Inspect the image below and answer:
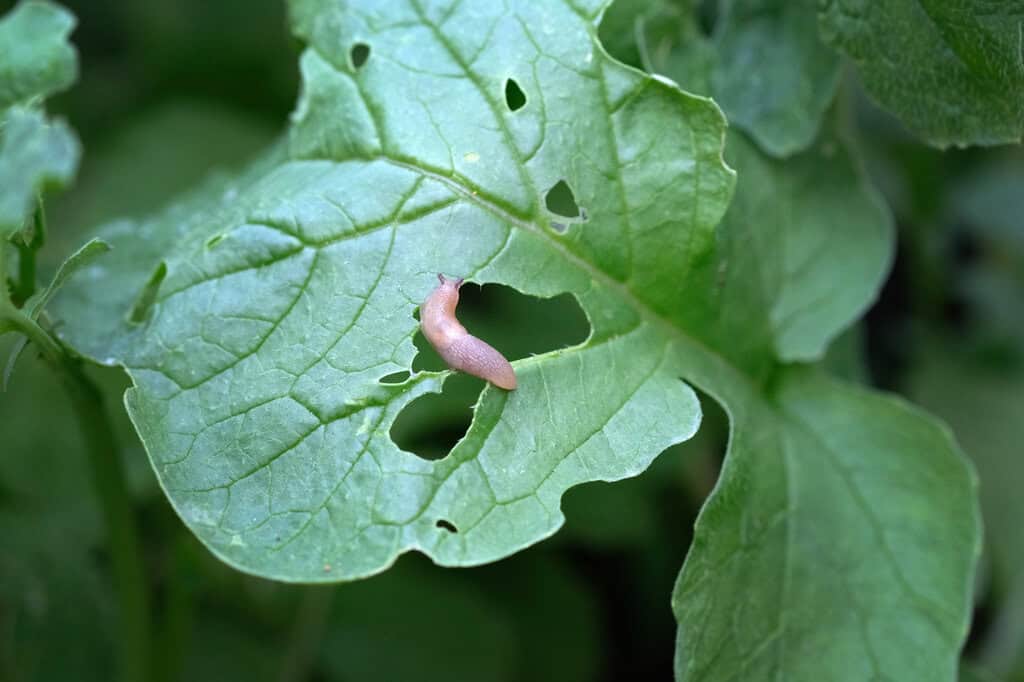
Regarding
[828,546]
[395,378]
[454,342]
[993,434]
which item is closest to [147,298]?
[395,378]

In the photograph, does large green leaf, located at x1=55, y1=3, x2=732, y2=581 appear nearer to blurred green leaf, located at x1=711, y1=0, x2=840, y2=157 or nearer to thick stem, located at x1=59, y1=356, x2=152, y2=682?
thick stem, located at x1=59, y1=356, x2=152, y2=682

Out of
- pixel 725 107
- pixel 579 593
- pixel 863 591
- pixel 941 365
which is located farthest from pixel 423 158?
pixel 941 365

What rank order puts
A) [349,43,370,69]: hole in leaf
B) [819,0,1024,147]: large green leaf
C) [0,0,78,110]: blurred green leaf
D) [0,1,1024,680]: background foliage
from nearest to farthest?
[819,0,1024,147]: large green leaf → [0,0,78,110]: blurred green leaf → [349,43,370,69]: hole in leaf → [0,1,1024,680]: background foliage

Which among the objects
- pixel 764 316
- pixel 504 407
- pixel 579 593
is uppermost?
pixel 504 407

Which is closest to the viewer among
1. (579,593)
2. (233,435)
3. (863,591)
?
(233,435)

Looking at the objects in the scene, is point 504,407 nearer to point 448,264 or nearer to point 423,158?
point 448,264

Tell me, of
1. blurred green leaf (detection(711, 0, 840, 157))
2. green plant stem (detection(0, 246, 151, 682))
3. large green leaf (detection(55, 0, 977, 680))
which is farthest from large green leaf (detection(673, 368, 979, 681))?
green plant stem (detection(0, 246, 151, 682))

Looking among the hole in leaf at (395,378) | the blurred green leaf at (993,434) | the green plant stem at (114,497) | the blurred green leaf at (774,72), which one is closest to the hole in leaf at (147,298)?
the green plant stem at (114,497)
